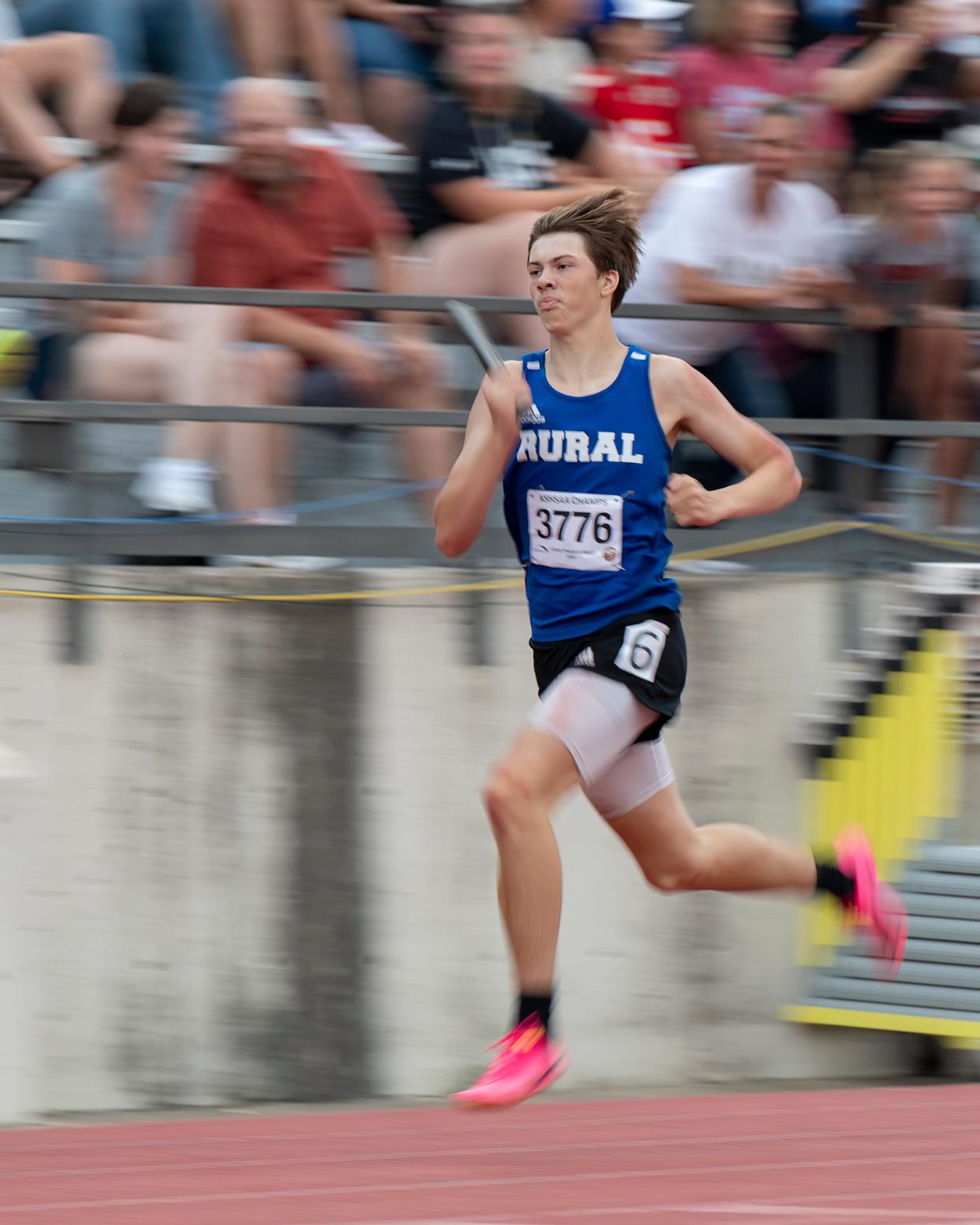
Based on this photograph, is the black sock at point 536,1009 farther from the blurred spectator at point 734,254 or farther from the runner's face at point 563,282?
the blurred spectator at point 734,254

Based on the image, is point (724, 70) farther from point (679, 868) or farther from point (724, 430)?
point (679, 868)

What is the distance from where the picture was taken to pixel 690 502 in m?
4.50

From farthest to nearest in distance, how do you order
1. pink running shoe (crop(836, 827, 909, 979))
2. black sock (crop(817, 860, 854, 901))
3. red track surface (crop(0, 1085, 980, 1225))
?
1. pink running shoe (crop(836, 827, 909, 979))
2. black sock (crop(817, 860, 854, 901))
3. red track surface (crop(0, 1085, 980, 1225))

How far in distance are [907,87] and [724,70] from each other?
79 centimetres

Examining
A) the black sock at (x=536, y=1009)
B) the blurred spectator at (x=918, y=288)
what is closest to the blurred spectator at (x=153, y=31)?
the blurred spectator at (x=918, y=288)

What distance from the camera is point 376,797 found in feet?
23.8

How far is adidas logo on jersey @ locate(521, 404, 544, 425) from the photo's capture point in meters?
4.83

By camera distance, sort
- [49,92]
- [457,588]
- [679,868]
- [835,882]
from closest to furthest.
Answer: [679,868]
[835,882]
[457,588]
[49,92]

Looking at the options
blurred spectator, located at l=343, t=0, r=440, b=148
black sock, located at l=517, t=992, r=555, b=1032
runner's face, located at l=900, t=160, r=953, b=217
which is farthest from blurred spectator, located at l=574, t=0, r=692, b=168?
black sock, located at l=517, t=992, r=555, b=1032

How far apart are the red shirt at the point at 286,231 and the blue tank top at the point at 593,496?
2.33 metres

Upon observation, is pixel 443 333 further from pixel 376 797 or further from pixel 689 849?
pixel 689 849

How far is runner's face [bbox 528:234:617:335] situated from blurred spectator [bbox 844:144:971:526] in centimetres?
266

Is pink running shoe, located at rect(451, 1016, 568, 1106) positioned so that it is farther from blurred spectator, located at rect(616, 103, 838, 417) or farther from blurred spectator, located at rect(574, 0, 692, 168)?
blurred spectator, located at rect(574, 0, 692, 168)

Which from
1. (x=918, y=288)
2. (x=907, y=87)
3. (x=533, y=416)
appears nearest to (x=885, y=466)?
(x=918, y=288)
